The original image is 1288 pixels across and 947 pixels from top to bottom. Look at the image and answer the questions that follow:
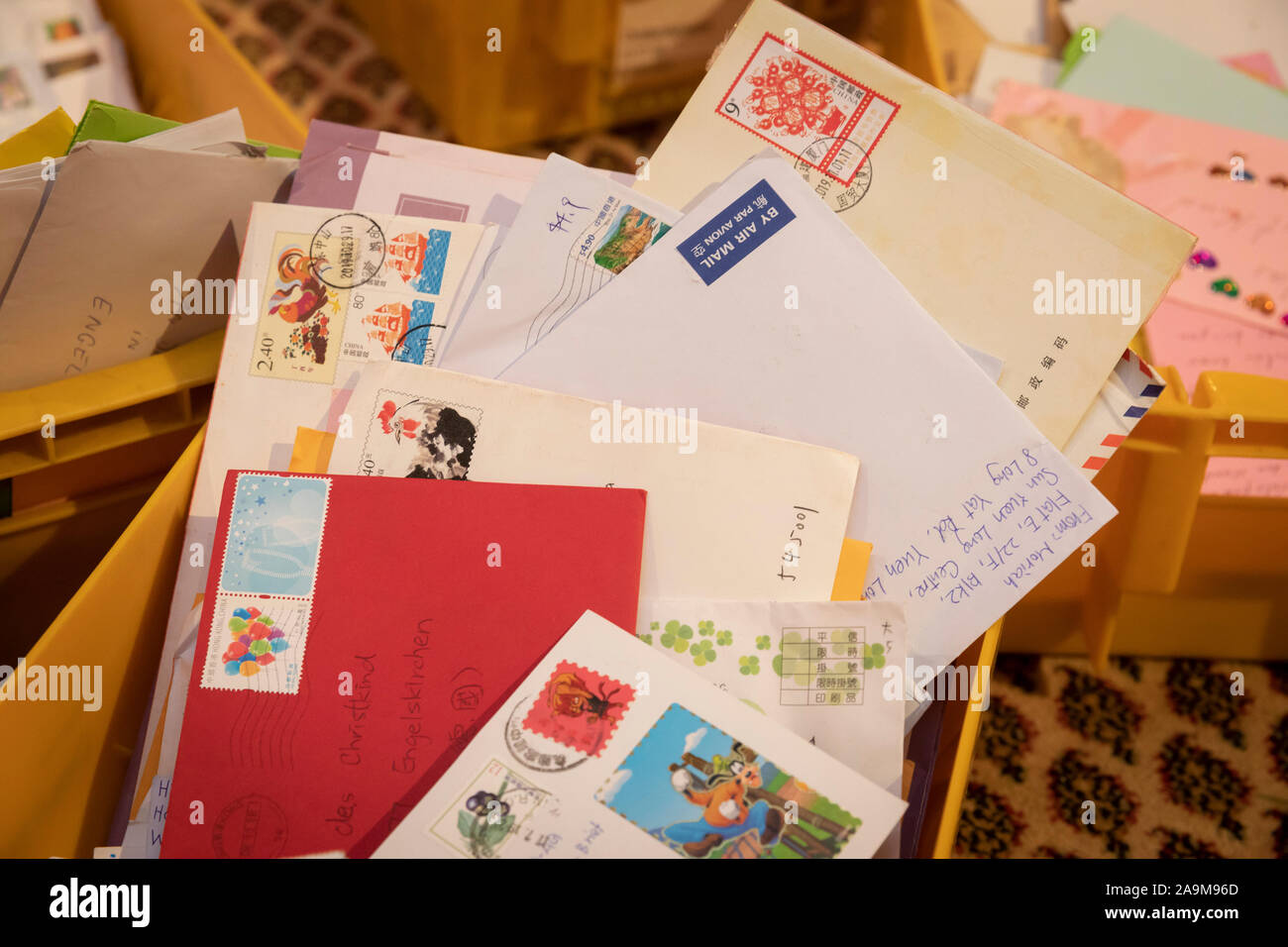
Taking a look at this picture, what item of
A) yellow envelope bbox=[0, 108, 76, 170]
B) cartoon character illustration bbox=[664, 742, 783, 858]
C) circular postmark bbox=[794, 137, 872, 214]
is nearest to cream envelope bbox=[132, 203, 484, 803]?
yellow envelope bbox=[0, 108, 76, 170]

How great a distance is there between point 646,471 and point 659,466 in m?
0.01

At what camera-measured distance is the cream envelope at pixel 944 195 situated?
2.89 feet

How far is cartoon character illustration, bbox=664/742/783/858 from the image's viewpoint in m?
0.70

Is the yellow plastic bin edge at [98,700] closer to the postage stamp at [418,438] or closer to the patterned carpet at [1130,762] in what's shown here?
the postage stamp at [418,438]

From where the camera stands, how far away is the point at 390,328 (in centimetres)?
93

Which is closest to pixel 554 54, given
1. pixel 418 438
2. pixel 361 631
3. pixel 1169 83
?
pixel 1169 83

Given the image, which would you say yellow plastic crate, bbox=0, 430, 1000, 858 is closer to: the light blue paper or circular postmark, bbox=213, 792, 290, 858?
circular postmark, bbox=213, 792, 290, 858

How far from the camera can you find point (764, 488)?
83 cm

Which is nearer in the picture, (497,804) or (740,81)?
(497,804)

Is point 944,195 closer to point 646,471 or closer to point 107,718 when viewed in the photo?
point 646,471
